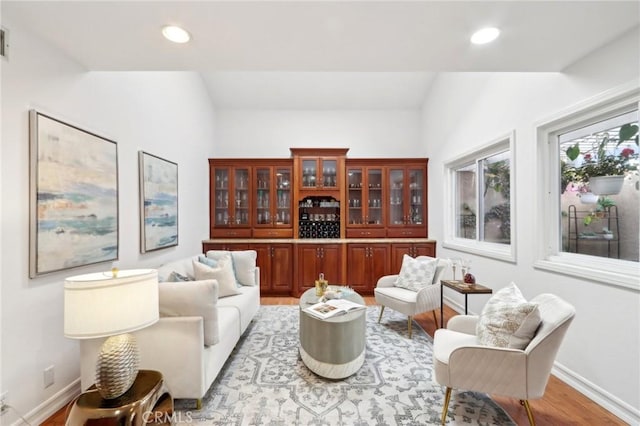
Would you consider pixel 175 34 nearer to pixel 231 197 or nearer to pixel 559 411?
pixel 231 197

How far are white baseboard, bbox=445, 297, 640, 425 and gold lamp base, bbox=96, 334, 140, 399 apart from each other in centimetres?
305

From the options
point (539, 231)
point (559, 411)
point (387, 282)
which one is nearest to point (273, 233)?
point (387, 282)

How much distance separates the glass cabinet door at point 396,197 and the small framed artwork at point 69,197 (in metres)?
3.92

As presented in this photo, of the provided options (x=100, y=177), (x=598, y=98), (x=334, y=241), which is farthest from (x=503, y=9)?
(x=334, y=241)

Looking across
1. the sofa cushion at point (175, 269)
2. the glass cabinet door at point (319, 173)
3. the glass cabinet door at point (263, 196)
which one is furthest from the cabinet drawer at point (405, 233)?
the sofa cushion at point (175, 269)

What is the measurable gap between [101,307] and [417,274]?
3007 millimetres

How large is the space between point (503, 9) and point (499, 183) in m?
2.19

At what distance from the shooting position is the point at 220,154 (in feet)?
16.9

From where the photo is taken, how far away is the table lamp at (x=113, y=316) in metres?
1.31

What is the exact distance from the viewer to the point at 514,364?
165cm

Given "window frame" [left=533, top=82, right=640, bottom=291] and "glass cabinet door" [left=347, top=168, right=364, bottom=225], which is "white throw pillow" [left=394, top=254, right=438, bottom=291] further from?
"glass cabinet door" [left=347, top=168, right=364, bottom=225]

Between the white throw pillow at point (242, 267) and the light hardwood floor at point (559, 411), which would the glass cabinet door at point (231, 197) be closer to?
the white throw pillow at point (242, 267)

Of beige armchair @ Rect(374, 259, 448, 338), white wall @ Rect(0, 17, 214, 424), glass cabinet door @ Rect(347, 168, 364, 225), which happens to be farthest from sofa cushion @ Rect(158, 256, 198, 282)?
glass cabinet door @ Rect(347, 168, 364, 225)

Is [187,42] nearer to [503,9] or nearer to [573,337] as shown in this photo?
[503,9]
